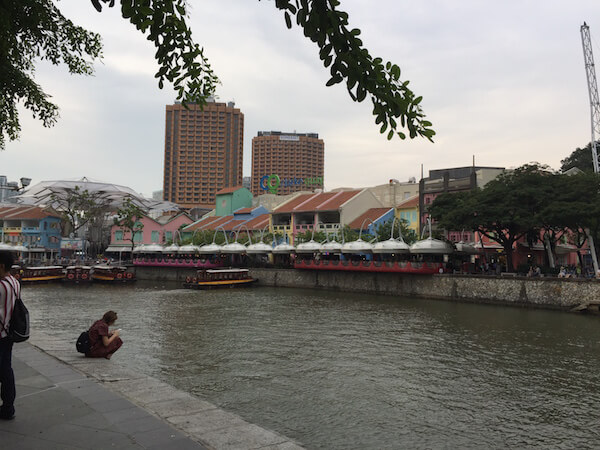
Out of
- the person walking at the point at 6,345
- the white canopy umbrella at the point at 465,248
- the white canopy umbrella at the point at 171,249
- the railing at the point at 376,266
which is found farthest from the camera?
the white canopy umbrella at the point at 171,249

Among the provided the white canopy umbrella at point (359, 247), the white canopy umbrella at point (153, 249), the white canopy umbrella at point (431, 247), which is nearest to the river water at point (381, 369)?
the white canopy umbrella at point (431, 247)

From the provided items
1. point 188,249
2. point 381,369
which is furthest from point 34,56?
point 188,249

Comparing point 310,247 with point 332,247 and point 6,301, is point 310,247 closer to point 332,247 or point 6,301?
point 332,247

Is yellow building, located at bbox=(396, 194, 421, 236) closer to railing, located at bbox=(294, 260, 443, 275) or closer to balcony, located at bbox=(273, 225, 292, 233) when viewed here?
railing, located at bbox=(294, 260, 443, 275)

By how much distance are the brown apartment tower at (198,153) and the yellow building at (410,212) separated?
9247 centimetres

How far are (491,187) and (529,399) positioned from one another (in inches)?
962

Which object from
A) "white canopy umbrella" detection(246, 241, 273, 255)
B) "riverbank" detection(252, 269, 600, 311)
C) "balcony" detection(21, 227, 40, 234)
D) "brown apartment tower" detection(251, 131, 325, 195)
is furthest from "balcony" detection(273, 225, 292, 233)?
"brown apartment tower" detection(251, 131, 325, 195)

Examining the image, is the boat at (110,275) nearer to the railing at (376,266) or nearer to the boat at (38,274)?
the boat at (38,274)

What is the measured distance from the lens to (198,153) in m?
135

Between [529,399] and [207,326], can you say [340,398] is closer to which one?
[529,399]

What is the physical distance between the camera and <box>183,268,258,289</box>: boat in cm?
3897

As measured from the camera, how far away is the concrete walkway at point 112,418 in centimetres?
461

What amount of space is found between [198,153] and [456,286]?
114 m

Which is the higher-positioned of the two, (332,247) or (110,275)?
(332,247)
